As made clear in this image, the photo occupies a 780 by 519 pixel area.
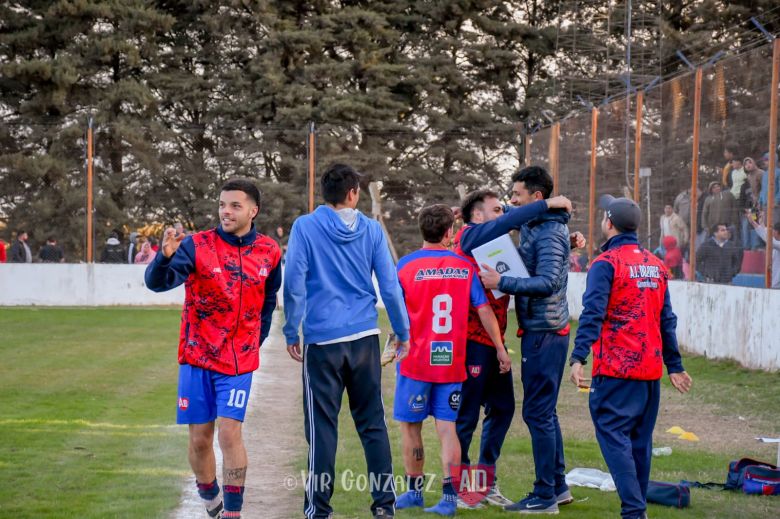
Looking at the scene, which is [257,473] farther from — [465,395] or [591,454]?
[591,454]

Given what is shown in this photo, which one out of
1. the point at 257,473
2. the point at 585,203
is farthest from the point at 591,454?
the point at 585,203

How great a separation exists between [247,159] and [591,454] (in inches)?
919

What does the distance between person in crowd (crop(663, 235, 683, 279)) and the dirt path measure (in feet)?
20.4

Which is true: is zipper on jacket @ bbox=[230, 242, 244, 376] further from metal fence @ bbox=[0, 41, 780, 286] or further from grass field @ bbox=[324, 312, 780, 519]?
metal fence @ bbox=[0, 41, 780, 286]

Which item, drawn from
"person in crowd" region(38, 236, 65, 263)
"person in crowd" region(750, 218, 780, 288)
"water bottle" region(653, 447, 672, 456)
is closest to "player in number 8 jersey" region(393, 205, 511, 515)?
"water bottle" region(653, 447, 672, 456)

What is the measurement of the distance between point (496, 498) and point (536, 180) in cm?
206

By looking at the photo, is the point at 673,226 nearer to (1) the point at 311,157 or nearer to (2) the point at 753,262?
(2) the point at 753,262

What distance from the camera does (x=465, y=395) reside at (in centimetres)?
702

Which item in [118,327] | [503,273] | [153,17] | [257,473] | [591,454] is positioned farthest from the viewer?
[153,17]

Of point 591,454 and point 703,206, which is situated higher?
point 703,206

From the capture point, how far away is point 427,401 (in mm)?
6891

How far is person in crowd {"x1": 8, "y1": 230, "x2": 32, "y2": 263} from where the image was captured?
29.2 meters

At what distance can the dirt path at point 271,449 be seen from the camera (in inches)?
269

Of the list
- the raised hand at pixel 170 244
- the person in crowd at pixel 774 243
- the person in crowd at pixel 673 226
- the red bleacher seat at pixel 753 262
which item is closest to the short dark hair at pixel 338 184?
the raised hand at pixel 170 244
